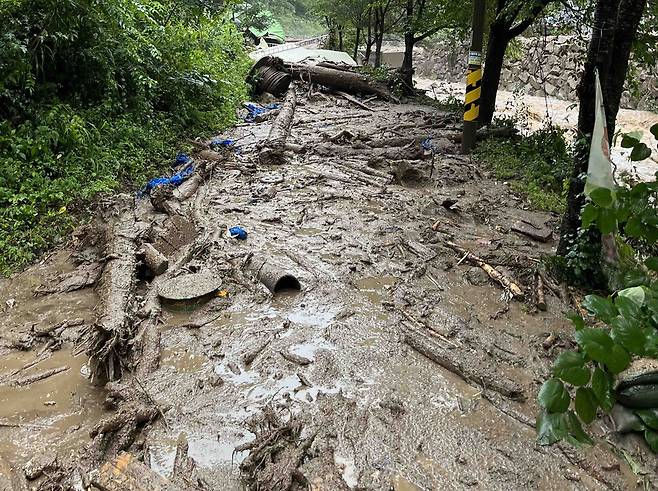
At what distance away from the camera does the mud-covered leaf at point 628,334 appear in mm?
1006

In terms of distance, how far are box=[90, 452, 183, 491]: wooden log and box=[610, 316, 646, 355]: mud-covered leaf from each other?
2.22 metres

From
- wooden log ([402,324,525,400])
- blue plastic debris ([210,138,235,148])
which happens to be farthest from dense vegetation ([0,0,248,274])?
wooden log ([402,324,525,400])

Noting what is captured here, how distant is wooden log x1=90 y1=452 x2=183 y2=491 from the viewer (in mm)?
2354

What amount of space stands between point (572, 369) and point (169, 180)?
665 cm

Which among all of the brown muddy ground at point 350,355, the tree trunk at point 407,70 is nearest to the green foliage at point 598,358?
the brown muddy ground at point 350,355

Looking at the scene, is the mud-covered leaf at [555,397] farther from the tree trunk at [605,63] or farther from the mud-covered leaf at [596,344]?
the tree trunk at [605,63]

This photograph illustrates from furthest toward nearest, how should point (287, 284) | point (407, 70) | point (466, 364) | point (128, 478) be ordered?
1. point (407, 70)
2. point (287, 284)
3. point (466, 364)
4. point (128, 478)

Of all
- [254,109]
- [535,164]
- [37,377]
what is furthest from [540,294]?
[254,109]

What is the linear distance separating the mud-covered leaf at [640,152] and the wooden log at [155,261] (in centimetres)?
409

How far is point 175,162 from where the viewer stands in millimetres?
7848

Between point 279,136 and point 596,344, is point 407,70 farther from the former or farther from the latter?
point 596,344

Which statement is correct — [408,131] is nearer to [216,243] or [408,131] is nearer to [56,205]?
[216,243]

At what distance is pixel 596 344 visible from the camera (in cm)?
102

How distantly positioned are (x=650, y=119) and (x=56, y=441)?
17414 millimetres
